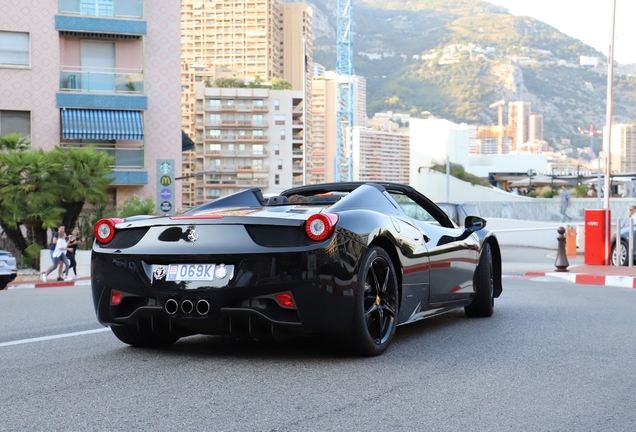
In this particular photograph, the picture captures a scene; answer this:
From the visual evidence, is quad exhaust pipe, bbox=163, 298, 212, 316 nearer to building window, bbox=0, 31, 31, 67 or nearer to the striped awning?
the striped awning

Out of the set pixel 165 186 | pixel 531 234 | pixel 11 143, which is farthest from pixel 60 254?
pixel 531 234

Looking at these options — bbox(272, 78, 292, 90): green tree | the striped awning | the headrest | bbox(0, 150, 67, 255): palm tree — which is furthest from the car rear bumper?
bbox(272, 78, 292, 90): green tree

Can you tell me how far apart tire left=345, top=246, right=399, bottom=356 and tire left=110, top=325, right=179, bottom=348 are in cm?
139

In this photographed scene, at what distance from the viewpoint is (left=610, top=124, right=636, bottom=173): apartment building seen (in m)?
188

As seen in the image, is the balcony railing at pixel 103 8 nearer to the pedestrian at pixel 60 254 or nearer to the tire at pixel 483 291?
the pedestrian at pixel 60 254

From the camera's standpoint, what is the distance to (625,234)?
64.5ft

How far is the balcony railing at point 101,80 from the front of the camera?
1469 inches

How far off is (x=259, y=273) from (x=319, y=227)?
1.48ft

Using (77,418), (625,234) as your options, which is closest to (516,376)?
(77,418)

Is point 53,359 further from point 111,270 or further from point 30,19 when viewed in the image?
point 30,19

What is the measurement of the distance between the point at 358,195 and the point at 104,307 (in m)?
1.85

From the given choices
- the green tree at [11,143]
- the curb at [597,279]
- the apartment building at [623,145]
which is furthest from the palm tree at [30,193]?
the apartment building at [623,145]

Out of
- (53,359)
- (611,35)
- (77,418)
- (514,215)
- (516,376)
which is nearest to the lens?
(77,418)

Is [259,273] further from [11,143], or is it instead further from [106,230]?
[11,143]
